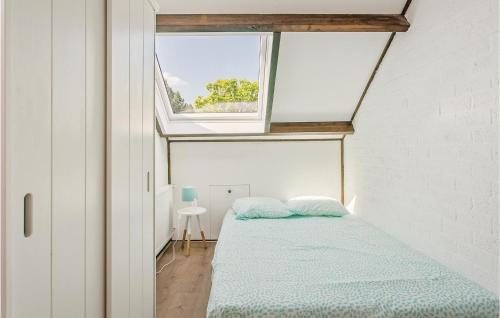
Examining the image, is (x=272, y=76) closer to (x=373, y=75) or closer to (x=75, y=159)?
(x=373, y=75)

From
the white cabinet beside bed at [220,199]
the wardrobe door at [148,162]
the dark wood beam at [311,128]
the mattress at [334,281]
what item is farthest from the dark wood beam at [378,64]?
the wardrobe door at [148,162]

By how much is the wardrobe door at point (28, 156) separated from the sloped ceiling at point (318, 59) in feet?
5.51

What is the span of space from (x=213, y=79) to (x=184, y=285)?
2186 millimetres

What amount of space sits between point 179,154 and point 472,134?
10.8 ft

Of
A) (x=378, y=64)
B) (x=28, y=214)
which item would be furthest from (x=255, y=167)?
(x=28, y=214)

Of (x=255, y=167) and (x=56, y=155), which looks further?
(x=255, y=167)

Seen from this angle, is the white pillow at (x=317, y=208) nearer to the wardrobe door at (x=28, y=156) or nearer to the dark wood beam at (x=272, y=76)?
the dark wood beam at (x=272, y=76)

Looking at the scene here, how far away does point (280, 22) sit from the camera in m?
2.45

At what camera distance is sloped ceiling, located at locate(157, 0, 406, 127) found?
2400 millimetres

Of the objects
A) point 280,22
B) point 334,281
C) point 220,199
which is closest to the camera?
point 334,281

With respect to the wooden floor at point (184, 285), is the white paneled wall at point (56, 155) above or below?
above

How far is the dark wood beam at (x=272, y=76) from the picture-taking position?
267cm

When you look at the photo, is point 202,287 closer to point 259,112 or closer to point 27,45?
point 259,112

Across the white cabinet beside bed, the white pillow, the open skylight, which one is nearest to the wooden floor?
the white cabinet beside bed
